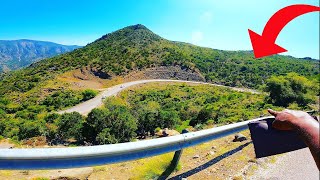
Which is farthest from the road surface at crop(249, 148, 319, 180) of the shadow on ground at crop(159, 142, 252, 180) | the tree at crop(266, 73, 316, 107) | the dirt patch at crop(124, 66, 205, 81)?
the dirt patch at crop(124, 66, 205, 81)

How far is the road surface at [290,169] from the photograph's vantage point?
174 inches

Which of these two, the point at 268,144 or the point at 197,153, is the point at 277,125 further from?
the point at 197,153

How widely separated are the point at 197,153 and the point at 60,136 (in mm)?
14512

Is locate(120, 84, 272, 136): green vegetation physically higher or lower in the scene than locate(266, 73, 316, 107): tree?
lower

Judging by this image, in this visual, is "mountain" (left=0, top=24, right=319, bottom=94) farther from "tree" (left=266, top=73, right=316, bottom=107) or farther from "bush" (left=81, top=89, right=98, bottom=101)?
"tree" (left=266, top=73, right=316, bottom=107)

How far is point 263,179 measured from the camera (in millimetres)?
4281

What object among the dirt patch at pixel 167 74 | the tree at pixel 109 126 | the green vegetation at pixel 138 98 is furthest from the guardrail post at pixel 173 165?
the dirt patch at pixel 167 74

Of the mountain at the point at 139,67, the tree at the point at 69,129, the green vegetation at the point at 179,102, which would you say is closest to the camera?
the tree at the point at 69,129

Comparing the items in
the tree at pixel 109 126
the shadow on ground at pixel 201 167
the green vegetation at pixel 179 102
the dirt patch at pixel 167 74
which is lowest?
the green vegetation at pixel 179 102

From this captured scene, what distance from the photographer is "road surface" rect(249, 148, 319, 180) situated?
4430mm

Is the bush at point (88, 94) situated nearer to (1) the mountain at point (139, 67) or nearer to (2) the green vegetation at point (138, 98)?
(2) the green vegetation at point (138, 98)

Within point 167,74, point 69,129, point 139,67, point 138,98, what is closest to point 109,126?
point 69,129

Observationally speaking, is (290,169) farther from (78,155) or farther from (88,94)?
(88,94)

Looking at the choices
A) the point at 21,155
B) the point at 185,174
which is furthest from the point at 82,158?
the point at 185,174
